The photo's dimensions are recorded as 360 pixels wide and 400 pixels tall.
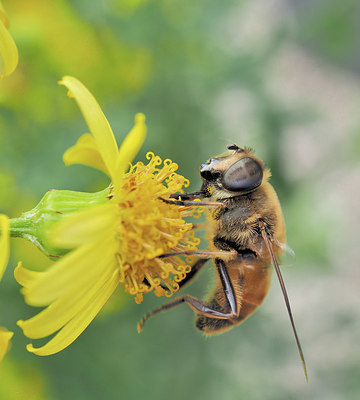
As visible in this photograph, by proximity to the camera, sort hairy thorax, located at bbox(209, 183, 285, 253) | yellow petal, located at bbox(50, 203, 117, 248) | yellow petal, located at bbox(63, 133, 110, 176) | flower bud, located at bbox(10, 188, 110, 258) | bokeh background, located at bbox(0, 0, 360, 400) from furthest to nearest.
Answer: bokeh background, located at bbox(0, 0, 360, 400) < hairy thorax, located at bbox(209, 183, 285, 253) < flower bud, located at bbox(10, 188, 110, 258) < yellow petal, located at bbox(63, 133, 110, 176) < yellow petal, located at bbox(50, 203, 117, 248)

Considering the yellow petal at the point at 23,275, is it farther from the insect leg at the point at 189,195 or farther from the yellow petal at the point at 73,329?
Answer: the insect leg at the point at 189,195

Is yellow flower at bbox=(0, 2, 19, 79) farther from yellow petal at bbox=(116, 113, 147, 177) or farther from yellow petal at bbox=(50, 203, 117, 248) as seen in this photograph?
yellow petal at bbox=(50, 203, 117, 248)

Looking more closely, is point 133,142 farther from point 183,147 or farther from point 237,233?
point 183,147

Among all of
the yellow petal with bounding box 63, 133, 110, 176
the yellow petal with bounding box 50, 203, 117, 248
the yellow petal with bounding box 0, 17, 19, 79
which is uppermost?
the yellow petal with bounding box 0, 17, 19, 79

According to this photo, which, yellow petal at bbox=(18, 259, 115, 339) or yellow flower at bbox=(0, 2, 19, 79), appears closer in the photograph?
yellow petal at bbox=(18, 259, 115, 339)

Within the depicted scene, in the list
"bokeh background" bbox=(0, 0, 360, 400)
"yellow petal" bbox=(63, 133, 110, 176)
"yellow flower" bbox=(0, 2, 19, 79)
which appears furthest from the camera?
"bokeh background" bbox=(0, 0, 360, 400)

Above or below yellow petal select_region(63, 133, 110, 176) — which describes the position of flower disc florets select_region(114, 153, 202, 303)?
below

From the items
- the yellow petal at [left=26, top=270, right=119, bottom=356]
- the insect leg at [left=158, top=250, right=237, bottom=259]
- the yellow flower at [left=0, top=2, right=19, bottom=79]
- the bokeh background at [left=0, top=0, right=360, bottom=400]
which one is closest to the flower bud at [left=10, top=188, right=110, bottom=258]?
the yellow petal at [left=26, top=270, right=119, bottom=356]

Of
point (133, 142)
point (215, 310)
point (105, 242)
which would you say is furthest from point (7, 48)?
point (215, 310)
